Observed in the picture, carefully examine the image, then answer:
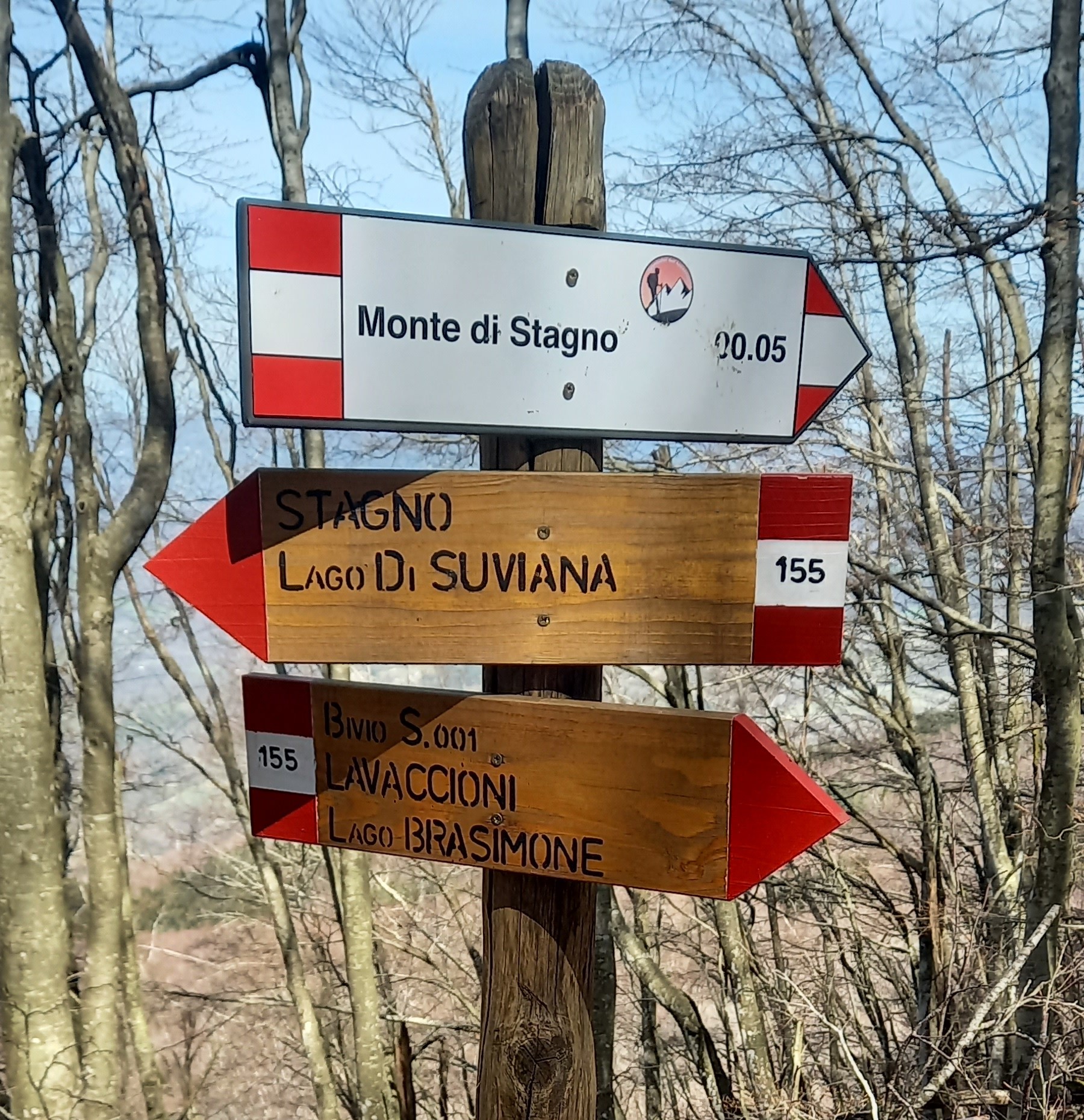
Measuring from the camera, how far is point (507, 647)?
1.12 m

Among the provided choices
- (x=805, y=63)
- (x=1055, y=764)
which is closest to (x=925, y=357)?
(x=805, y=63)

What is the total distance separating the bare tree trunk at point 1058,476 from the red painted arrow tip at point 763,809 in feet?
8.61

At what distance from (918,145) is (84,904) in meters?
7.21

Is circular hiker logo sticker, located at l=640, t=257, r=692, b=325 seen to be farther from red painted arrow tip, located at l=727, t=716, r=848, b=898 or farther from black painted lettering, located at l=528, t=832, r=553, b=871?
black painted lettering, located at l=528, t=832, r=553, b=871

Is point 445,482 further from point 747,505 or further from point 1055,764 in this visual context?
point 1055,764

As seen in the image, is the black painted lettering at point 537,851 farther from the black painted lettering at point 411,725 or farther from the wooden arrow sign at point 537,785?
the black painted lettering at point 411,725

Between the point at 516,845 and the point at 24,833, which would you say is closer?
the point at 516,845

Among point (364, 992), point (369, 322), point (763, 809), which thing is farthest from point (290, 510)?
point (364, 992)

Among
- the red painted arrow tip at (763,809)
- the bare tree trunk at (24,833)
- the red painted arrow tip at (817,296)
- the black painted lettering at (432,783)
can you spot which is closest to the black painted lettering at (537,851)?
the black painted lettering at (432,783)

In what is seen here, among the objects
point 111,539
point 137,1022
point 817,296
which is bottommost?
point 137,1022

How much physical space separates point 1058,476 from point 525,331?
121 inches

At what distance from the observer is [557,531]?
1.11 m

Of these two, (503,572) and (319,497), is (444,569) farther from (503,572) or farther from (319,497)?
(319,497)

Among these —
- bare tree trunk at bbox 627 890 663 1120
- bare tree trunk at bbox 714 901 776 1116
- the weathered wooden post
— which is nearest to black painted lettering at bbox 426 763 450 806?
the weathered wooden post
